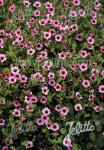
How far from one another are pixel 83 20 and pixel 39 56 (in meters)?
0.92

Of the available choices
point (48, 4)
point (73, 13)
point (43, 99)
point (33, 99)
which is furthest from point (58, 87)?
point (48, 4)

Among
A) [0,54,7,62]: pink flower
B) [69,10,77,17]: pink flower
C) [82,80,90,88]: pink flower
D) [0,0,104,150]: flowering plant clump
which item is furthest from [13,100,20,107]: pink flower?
[69,10,77,17]: pink flower

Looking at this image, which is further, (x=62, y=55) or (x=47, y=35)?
(x=47, y=35)

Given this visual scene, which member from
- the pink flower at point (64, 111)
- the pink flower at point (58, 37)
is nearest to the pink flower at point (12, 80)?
the pink flower at point (64, 111)

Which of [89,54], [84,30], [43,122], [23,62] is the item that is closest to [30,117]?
[43,122]

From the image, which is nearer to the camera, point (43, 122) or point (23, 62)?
point (43, 122)

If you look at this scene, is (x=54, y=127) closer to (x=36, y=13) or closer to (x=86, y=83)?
(x=86, y=83)

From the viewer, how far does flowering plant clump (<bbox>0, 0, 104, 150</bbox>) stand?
4.45 metres

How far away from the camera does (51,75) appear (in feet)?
15.6

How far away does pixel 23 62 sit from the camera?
4.86 metres

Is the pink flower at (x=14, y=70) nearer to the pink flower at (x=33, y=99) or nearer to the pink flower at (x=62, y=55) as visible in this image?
the pink flower at (x=33, y=99)

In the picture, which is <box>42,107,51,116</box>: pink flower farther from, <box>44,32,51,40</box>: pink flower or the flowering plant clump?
<box>44,32,51,40</box>: pink flower

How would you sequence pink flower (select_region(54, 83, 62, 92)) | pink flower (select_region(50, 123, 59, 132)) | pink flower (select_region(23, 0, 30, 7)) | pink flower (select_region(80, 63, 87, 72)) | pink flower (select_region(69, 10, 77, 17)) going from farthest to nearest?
pink flower (select_region(23, 0, 30, 7)) < pink flower (select_region(69, 10, 77, 17)) < pink flower (select_region(80, 63, 87, 72)) < pink flower (select_region(54, 83, 62, 92)) < pink flower (select_region(50, 123, 59, 132))

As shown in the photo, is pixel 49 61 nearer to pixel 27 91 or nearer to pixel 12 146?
pixel 27 91
